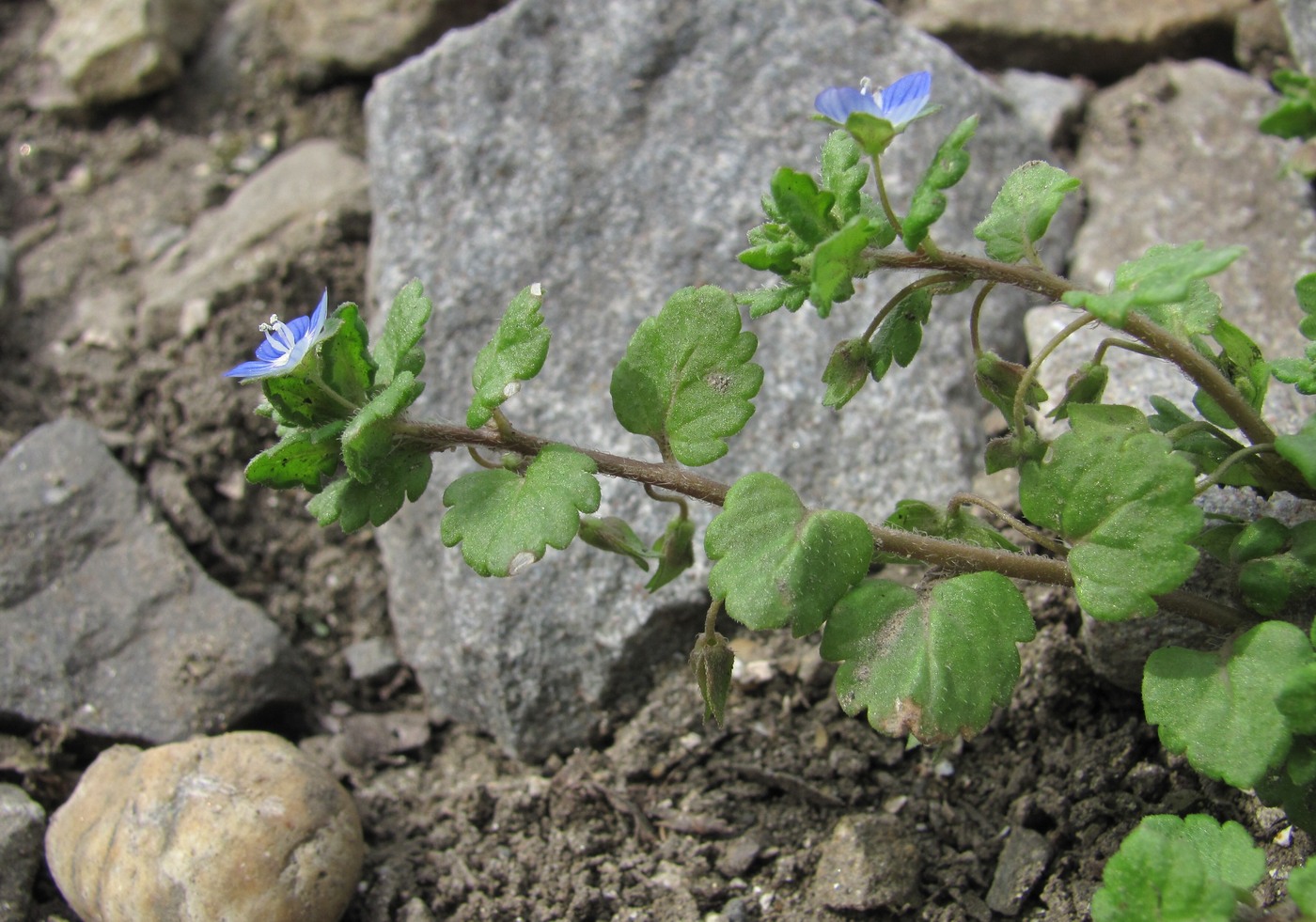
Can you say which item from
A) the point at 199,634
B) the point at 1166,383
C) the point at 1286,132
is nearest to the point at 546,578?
the point at 199,634

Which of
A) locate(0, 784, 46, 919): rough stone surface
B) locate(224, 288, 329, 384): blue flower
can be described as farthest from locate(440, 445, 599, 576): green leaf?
locate(0, 784, 46, 919): rough stone surface

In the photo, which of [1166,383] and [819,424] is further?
[819,424]

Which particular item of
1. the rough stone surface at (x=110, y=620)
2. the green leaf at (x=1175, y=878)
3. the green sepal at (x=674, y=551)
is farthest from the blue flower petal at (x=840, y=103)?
the rough stone surface at (x=110, y=620)

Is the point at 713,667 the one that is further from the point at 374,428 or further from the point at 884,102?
the point at 884,102

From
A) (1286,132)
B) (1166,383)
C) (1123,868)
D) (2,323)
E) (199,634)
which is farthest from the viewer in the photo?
(2,323)

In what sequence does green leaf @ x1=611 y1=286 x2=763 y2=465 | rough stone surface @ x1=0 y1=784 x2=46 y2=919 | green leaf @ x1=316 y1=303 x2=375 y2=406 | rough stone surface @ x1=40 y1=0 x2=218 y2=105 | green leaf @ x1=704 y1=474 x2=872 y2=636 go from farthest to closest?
1. rough stone surface @ x1=40 y1=0 x2=218 y2=105
2. rough stone surface @ x1=0 y1=784 x2=46 y2=919
3. green leaf @ x1=611 y1=286 x2=763 y2=465
4. green leaf @ x1=316 y1=303 x2=375 y2=406
5. green leaf @ x1=704 y1=474 x2=872 y2=636

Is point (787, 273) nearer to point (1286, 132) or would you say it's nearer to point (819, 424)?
point (819, 424)

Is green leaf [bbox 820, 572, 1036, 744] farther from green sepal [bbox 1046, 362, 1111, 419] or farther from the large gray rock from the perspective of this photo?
the large gray rock
